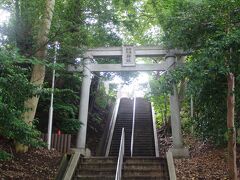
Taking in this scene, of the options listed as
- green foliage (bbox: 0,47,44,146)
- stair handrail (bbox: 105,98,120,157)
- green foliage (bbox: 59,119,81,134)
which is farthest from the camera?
stair handrail (bbox: 105,98,120,157)

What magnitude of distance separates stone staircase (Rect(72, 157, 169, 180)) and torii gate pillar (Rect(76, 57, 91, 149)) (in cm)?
203

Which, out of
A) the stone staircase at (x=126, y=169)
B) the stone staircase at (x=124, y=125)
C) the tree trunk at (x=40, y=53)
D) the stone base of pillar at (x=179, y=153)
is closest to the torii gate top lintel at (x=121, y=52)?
the tree trunk at (x=40, y=53)

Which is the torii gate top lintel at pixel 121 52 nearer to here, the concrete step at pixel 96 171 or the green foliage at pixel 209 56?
the green foliage at pixel 209 56

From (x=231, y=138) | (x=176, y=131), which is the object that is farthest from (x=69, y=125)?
(x=231, y=138)

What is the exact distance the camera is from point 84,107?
14.8 m

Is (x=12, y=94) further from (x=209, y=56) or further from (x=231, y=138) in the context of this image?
(x=231, y=138)

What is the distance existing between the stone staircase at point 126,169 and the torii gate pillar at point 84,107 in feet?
6.64

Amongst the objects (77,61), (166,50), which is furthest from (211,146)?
(77,61)

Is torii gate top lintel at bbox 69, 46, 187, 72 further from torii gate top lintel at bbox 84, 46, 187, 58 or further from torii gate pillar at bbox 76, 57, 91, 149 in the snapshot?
torii gate pillar at bbox 76, 57, 91, 149

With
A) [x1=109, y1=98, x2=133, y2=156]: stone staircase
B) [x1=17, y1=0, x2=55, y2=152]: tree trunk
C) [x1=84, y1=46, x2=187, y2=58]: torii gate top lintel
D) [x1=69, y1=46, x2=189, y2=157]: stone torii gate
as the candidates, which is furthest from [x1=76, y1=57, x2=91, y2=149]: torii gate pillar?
[x1=17, y1=0, x2=55, y2=152]: tree trunk

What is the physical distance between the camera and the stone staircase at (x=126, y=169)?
35.7ft

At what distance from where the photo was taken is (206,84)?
952 centimetres

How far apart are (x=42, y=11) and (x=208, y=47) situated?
599cm

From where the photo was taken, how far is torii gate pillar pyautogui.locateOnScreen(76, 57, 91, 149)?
14245mm
